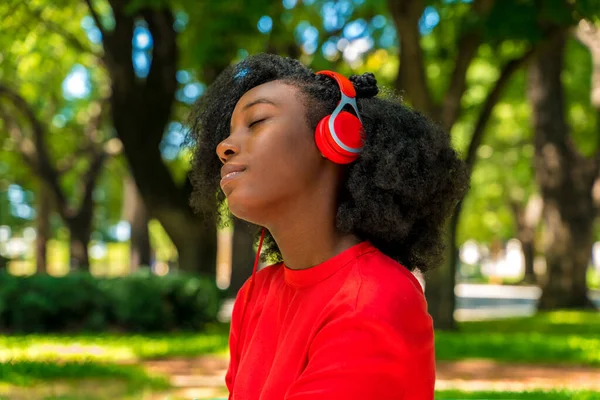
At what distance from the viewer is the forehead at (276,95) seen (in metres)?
2.22

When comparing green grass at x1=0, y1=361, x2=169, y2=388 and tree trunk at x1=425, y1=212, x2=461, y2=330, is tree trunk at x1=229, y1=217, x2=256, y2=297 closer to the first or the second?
tree trunk at x1=425, y1=212, x2=461, y2=330

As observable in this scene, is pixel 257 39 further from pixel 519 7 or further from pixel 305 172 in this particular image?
pixel 305 172

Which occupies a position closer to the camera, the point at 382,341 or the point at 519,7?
the point at 382,341

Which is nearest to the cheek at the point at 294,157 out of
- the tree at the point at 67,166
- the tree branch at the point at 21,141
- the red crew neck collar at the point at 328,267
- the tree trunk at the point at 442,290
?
the red crew neck collar at the point at 328,267

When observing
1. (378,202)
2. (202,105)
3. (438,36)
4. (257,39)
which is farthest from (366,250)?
(438,36)

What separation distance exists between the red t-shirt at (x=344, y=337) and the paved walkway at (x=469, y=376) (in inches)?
184

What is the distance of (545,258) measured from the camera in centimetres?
1830

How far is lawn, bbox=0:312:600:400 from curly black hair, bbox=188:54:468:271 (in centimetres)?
361

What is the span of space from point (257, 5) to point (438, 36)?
4.07m

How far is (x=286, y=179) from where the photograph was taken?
2141 millimetres

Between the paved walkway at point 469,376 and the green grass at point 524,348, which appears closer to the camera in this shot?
the paved walkway at point 469,376

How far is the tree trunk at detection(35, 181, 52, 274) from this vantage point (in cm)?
2209

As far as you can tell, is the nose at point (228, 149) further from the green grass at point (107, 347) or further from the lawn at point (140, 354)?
the green grass at point (107, 347)

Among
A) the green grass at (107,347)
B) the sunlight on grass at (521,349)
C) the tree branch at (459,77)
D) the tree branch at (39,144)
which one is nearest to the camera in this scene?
the green grass at (107,347)
